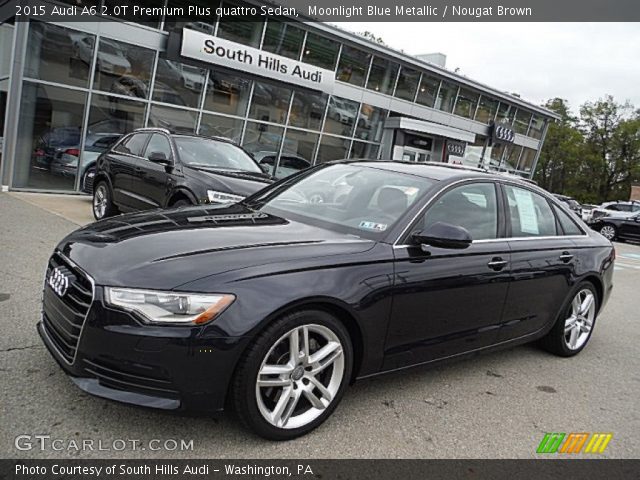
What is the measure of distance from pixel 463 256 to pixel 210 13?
13.0m

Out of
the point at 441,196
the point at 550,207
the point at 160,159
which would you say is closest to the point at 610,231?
the point at 550,207

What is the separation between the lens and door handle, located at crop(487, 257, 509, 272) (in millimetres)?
3703

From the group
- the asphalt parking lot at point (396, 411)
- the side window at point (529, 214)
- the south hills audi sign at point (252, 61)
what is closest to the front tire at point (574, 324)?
the asphalt parking lot at point (396, 411)

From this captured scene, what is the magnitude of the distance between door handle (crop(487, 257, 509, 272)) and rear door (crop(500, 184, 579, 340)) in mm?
127

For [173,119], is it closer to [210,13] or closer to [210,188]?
[210,13]

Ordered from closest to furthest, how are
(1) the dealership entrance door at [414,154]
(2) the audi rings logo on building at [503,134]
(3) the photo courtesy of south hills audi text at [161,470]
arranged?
(3) the photo courtesy of south hills audi text at [161,470]
(1) the dealership entrance door at [414,154]
(2) the audi rings logo on building at [503,134]

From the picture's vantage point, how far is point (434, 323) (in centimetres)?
336

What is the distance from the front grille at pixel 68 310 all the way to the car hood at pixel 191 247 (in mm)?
58

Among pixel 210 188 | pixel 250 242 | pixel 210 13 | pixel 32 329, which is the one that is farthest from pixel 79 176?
pixel 250 242

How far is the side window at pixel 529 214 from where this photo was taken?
13.7 feet

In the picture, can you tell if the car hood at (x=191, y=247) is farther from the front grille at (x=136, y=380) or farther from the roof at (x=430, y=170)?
the roof at (x=430, y=170)

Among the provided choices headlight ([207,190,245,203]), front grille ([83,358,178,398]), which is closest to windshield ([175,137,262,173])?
headlight ([207,190,245,203])

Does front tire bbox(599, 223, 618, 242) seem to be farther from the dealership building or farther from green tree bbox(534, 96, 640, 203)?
green tree bbox(534, 96, 640, 203)

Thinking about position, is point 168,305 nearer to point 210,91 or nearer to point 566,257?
point 566,257
